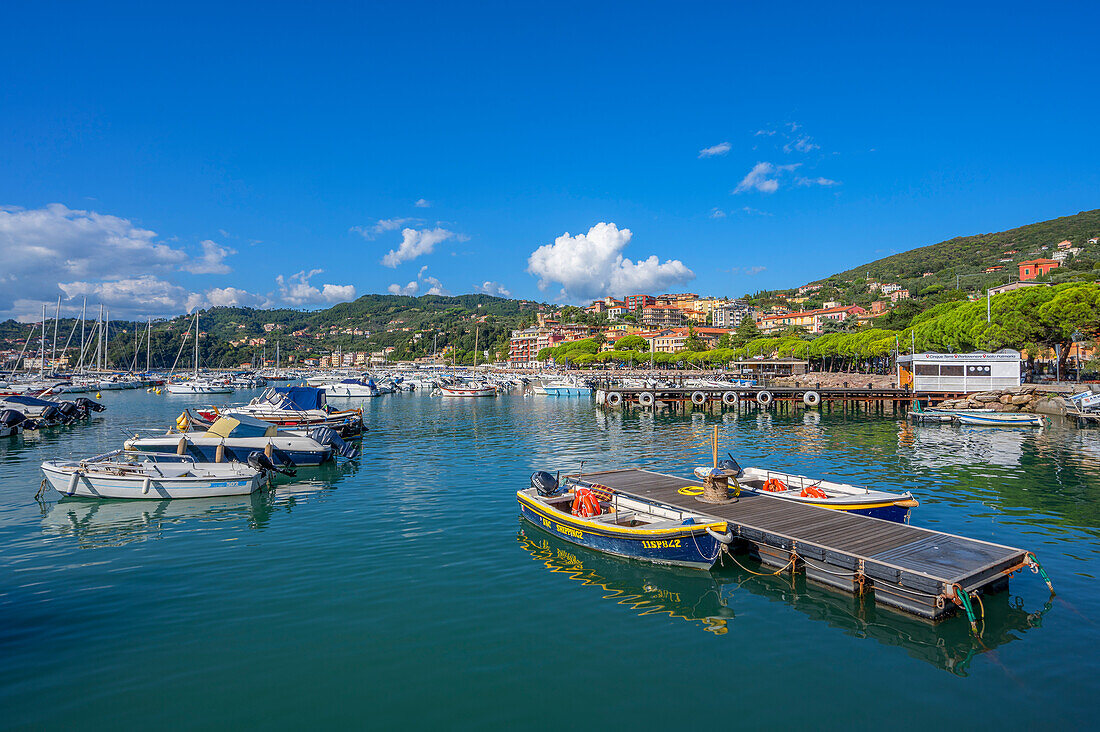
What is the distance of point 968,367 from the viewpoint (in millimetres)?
54781

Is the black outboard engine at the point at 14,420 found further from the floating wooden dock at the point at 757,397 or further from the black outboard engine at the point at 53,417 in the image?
the floating wooden dock at the point at 757,397

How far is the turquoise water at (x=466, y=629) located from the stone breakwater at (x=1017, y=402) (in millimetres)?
31081

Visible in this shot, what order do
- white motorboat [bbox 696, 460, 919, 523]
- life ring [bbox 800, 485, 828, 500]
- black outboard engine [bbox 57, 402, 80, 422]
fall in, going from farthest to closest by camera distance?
black outboard engine [bbox 57, 402, 80, 422] < life ring [bbox 800, 485, 828, 500] < white motorboat [bbox 696, 460, 919, 523]

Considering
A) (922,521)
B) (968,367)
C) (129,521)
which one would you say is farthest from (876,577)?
(968,367)

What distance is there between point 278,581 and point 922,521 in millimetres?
18411

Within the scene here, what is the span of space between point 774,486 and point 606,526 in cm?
634

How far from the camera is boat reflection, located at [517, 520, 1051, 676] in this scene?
10.4 m

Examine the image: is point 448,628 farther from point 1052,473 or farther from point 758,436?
point 758,436

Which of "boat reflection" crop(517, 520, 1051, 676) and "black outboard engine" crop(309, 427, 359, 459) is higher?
"black outboard engine" crop(309, 427, 359, 459)

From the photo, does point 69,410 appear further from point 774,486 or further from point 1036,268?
point 1036,268

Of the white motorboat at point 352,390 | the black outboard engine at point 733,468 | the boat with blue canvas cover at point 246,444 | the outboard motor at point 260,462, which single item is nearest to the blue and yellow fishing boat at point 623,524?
the black outboard engine at point 733,468

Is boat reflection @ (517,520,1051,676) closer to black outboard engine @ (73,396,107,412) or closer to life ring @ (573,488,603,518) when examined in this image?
life ring @ (573,488,603,518)

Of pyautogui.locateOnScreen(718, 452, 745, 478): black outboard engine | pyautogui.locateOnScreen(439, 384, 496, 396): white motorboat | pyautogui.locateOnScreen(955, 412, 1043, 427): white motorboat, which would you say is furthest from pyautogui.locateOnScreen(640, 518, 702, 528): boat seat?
pyautogui.locateOnScreen(439, 384, 496, 396): white motorboat

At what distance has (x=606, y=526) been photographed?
48.4 ft
